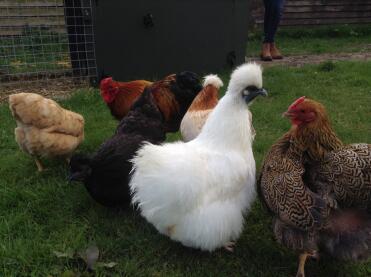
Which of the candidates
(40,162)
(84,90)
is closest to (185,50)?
(84,90)

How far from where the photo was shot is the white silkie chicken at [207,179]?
233cm

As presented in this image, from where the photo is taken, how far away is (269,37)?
8047 millimetres

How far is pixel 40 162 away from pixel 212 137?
2011mm

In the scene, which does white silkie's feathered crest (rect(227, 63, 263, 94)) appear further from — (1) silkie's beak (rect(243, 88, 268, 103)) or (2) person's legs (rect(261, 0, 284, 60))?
(2) person's legs (rect(261, 0, 284, 60))

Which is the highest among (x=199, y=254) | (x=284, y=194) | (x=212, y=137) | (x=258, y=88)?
(x=258, y=88)

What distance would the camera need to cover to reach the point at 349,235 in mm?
2256

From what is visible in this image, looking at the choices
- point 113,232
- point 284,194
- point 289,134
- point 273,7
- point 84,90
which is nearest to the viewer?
point 284,194

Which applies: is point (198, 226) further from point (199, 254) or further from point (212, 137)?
point (212, 137)

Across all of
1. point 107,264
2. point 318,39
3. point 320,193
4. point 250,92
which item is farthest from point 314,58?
point 107,264

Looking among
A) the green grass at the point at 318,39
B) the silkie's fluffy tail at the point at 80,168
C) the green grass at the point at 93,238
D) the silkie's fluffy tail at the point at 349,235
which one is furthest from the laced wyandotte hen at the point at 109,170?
the green grass at the point at 318,39

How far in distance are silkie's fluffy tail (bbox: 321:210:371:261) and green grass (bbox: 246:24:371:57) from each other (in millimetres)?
7336

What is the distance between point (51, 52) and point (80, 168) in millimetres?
4618

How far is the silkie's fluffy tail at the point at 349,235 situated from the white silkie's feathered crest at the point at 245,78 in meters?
0.98

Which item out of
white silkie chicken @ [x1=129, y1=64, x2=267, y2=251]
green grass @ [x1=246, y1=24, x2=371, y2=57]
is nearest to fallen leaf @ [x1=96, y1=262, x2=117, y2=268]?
white silkie chicken @ [x1=129, y1=64, x2=267, y2=251]
